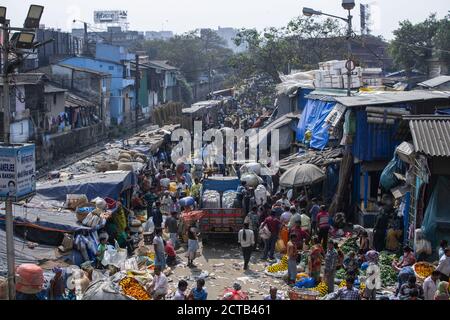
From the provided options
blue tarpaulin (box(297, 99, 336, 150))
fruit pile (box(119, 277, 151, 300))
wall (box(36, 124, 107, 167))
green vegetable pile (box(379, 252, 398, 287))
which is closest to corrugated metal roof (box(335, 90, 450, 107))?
blue tarpaulin (box(297, 99, 336, 150))

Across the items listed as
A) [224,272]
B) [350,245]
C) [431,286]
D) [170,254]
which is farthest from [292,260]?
[431,286]

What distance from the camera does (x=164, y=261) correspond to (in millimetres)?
15969

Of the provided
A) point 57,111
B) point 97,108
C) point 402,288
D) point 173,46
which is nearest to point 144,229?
point 402,288

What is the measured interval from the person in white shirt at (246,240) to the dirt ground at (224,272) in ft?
1.11

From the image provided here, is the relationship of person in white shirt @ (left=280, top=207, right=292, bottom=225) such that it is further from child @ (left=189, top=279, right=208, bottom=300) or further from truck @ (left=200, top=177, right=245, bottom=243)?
child @ (left=189, top=279, right=208, bottom=300)

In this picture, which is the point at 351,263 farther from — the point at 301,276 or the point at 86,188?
the point at 86,188

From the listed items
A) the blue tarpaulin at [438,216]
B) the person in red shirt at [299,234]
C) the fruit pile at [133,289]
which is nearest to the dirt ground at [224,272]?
the person in red shirt at [299,234]

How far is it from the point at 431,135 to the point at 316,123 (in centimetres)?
981

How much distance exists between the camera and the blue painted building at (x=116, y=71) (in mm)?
53125

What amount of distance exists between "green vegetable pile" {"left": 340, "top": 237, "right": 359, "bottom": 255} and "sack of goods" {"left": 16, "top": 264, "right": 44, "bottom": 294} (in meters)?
8.25

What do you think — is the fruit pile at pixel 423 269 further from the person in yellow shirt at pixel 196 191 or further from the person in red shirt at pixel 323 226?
the person in yellow shirt at pixel 196 191

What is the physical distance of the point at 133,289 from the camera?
1270cm

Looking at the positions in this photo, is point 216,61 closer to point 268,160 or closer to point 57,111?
point 57,111

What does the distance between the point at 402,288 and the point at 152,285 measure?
4.64 meters
